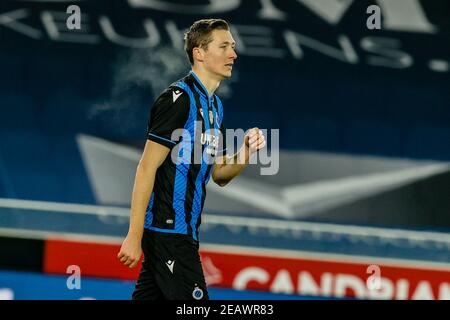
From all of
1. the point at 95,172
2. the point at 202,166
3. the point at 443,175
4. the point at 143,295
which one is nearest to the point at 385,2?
the point at 443,175

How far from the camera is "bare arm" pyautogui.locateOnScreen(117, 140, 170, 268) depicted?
3.39 m

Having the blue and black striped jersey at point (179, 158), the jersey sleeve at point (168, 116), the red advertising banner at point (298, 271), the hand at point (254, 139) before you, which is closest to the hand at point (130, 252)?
the blue and black striped jersey at point (179, 158)

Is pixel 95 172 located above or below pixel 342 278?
above

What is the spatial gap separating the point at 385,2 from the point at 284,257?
1.79 m

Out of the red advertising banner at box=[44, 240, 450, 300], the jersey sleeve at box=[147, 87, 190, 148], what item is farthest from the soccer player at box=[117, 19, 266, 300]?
the red advertising banner at box=[44, 240, 450, 300]

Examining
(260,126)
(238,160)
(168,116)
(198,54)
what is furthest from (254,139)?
(260,126)

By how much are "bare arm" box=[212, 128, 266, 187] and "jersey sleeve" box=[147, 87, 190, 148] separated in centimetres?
28

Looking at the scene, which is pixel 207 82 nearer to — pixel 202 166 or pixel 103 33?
pixel 202 166

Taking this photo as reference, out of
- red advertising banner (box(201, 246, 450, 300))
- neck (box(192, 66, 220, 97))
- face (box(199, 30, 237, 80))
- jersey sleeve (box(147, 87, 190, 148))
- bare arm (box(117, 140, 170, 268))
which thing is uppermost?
face (box(199, 30, 237, 80))

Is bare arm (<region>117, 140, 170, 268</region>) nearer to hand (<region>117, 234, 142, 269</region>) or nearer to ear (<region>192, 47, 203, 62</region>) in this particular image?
hand (<region>117, 234, 142, 269</region>)

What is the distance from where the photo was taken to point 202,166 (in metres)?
3.68

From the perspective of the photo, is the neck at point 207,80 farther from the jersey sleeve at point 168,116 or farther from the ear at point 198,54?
the jersey sleeve at point 168,116

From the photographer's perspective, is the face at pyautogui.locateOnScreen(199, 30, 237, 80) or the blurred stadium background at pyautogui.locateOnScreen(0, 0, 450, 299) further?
the blurred stadium background at pyautogui.locateOnScreen(0, 0, 450, 299)

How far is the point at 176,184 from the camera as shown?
141 inches
